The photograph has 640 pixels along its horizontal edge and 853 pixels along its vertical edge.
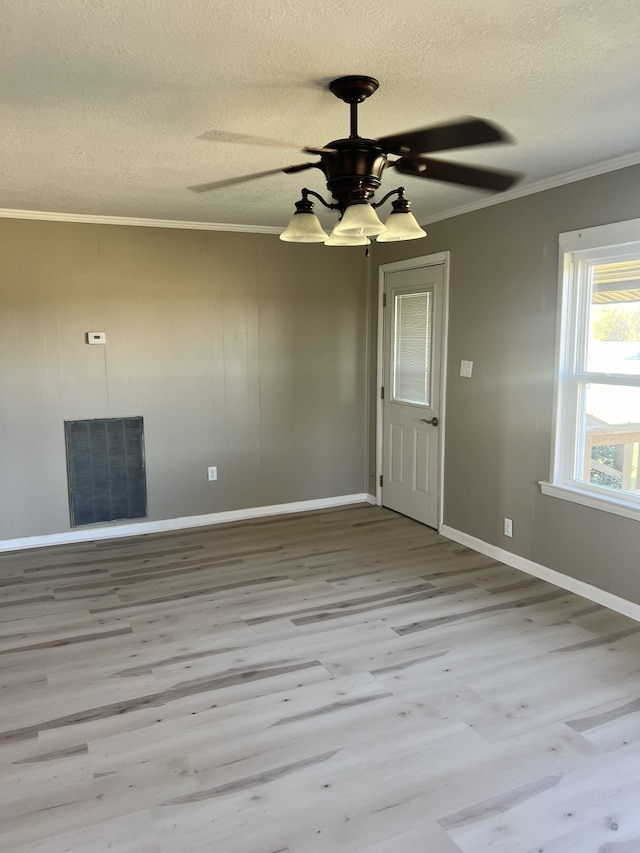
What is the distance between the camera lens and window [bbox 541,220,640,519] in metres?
3.27

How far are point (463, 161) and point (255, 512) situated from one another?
10.5ft

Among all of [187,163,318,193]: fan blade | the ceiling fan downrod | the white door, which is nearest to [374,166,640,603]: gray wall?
the white door

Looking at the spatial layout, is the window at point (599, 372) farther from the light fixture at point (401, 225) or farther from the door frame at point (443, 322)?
the light fixture at point (401, 225)

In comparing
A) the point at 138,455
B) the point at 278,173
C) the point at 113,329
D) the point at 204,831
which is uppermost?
the point at 278,173

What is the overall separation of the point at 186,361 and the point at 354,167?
120 inches

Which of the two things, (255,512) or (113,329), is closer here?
(113,329)

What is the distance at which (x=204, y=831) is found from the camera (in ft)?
6.23

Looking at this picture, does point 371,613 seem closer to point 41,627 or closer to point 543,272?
point 41,627

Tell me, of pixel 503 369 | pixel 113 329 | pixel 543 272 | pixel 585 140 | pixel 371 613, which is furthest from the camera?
pixel 113 329

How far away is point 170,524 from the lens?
194 inches

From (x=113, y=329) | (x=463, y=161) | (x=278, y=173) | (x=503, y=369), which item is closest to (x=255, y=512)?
(x=113, y=329)

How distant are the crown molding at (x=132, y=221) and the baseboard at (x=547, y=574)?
2805 millimetres

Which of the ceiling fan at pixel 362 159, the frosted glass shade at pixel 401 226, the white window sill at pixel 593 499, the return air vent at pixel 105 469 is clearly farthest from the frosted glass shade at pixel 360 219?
the return air vent at pixel 105 469

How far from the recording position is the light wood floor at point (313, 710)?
1.92m
